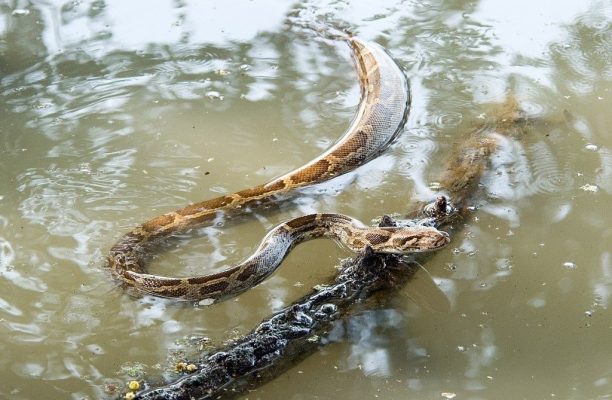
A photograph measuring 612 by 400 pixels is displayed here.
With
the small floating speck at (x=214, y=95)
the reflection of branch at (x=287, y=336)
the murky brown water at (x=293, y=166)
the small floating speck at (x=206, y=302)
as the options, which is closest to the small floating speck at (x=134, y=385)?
the reflection of branch at (x=287, y=336)

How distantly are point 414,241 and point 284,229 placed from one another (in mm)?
1472

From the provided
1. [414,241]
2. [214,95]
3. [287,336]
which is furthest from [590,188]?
[214,95]

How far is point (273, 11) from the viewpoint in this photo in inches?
514

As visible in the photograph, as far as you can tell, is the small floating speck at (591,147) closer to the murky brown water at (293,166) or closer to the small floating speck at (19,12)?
the murky brown water at (293,166)

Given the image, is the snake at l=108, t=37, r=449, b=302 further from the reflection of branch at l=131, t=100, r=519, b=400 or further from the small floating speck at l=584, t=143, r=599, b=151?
the small floating speck at l=584, t=143, r=599, b=151

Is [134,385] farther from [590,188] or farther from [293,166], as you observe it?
[590,188]

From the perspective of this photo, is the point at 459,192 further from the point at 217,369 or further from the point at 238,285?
the point at 217,369

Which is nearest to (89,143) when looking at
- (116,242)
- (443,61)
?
(116,242)

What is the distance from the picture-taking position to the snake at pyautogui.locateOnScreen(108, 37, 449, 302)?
24.6ft

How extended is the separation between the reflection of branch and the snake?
32 cm

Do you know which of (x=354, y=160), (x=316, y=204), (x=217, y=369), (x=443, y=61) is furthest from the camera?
(x=443, y=61)

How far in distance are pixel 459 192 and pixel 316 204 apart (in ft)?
5.35

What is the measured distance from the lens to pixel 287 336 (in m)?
6.78

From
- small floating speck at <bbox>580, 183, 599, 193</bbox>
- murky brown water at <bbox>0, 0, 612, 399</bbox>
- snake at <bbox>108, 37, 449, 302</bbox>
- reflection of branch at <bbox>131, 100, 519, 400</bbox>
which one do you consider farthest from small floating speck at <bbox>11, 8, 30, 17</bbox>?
small floating speck at <bbox>580, 183, 599, 193</bbox>
